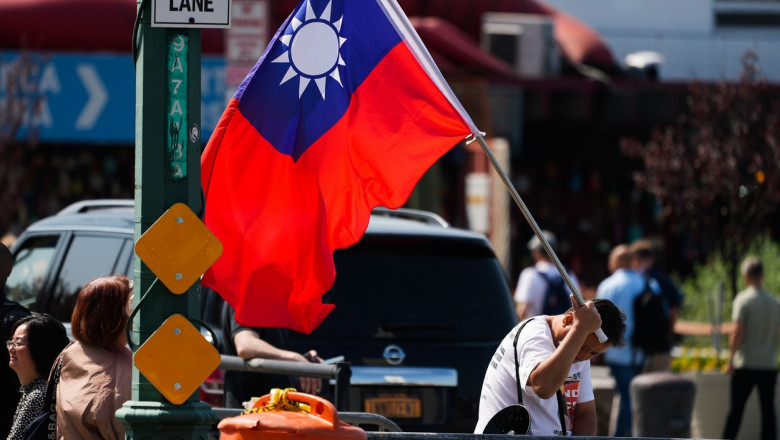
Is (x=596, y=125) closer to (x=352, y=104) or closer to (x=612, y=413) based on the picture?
(x=612, y=413)

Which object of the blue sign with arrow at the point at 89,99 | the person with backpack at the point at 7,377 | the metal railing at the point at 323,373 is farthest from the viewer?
the blue sign with arrow at the point at 89,99

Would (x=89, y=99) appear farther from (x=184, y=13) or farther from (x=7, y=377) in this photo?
(x=184, y=13)

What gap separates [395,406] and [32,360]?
210cm

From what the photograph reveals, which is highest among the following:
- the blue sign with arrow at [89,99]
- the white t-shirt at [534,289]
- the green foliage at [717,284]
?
the blue sign with arrow at [89,99]

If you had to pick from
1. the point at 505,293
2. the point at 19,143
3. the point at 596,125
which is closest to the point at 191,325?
the point at 505,293

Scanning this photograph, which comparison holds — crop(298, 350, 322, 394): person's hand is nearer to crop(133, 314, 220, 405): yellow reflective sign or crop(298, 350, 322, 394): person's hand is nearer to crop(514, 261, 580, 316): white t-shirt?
crop(133, 314, 220, 405): yellow reflective sign

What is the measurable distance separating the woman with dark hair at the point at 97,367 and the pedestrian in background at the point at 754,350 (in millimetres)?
7738

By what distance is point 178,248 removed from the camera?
213 inches

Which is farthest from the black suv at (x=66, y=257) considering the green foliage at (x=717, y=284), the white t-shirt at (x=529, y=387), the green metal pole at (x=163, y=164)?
the green foliage at (x=717, y=284)

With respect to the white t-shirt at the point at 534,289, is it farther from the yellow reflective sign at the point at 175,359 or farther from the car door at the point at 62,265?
the yellow reflective sign at the point at 175,359

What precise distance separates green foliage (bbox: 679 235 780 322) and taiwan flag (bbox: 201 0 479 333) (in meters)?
11.5

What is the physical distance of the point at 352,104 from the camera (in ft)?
21.0

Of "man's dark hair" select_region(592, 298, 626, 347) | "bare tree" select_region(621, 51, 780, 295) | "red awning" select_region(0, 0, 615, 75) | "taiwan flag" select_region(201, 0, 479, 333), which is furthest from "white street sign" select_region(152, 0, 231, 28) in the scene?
"red awning" select_region(0, 0, 615, 75)

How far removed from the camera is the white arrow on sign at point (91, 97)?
2014cm
